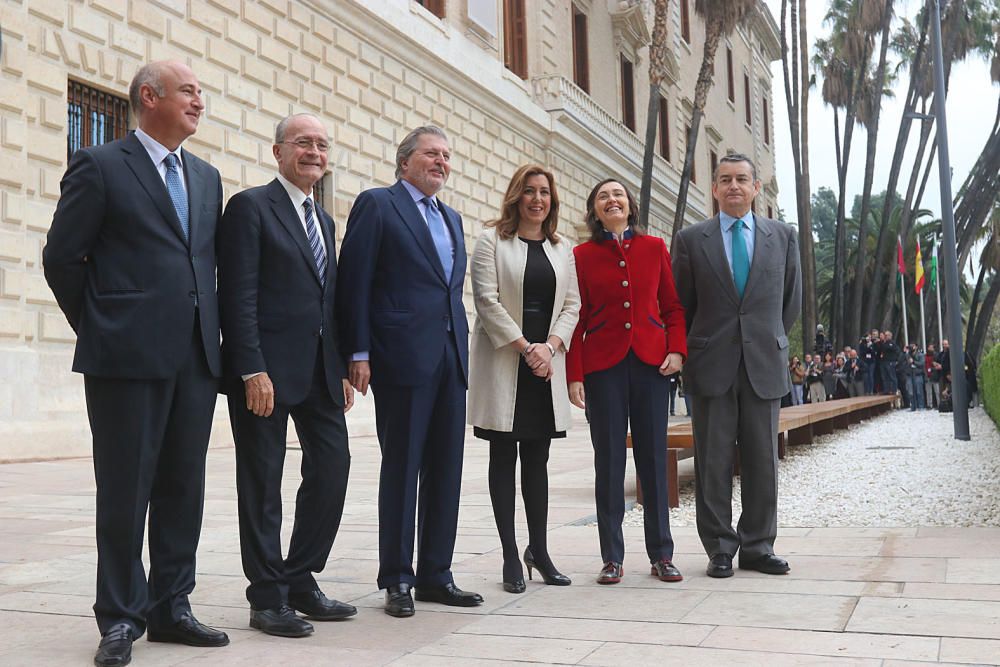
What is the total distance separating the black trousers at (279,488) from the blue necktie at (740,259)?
2107 mm

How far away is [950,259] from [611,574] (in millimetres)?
11426

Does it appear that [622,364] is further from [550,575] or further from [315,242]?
[315,242]

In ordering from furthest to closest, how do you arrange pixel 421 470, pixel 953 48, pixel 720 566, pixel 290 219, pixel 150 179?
pixel 953 48, pixel 720 566, pixel 421 470, pixel 290 219, pixel 150 179

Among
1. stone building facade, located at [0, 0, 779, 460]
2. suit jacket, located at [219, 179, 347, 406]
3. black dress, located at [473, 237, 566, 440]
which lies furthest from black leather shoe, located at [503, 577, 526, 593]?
stone building facade, located at [0, 0, 779, 460]

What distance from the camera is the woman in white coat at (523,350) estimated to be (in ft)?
14.2

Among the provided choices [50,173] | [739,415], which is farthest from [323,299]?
[50,173]

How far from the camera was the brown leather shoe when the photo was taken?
173 inches

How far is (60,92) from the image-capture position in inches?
400

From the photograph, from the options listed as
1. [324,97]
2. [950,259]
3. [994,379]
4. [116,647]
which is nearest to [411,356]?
[116,647]

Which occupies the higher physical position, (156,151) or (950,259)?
(950,259)

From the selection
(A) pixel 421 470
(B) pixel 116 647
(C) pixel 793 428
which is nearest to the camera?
(B) pixel 116 647

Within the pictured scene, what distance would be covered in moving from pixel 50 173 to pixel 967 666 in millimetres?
9529

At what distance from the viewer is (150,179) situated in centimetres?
335

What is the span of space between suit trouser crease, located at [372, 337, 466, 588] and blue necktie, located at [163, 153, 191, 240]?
3.11 ft
